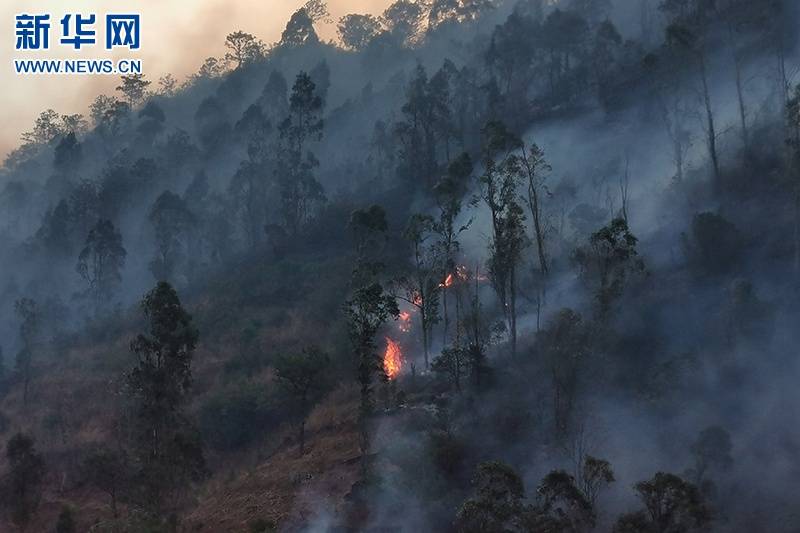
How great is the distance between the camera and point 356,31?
142m

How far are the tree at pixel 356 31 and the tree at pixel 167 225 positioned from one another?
6750cm

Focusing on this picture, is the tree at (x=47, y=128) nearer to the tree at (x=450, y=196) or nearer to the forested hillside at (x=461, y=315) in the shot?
the forested hillside at (x=461, y=315)

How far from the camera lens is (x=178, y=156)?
107000 millimetres

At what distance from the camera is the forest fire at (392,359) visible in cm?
4738

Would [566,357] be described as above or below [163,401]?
above

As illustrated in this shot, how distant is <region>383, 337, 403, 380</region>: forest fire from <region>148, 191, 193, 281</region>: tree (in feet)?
124

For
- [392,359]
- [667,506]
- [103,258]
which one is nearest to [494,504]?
[667,506]

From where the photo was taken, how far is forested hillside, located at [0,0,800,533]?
30.5 metres

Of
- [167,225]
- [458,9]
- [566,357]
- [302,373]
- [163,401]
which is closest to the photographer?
[163,401]

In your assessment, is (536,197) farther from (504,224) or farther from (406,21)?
(406,21)

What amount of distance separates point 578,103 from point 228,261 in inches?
1654

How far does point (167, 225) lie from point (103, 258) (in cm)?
880

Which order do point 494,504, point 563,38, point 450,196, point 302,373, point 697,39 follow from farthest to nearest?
point 563,38, point 697,39, point 450,196, point 302,373, point 494,504

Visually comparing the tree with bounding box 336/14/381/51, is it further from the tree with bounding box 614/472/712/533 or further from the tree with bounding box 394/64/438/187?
the tree with bounding box 614/472/712/533
